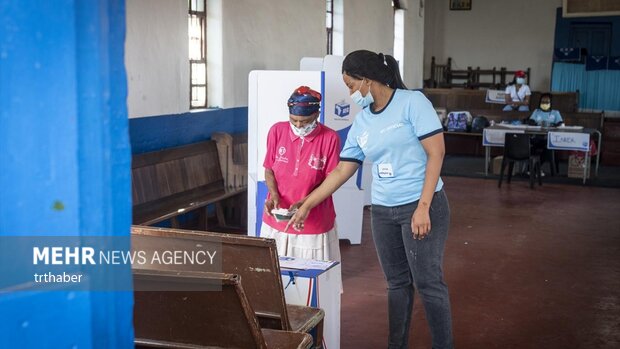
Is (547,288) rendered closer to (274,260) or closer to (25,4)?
(274,260)

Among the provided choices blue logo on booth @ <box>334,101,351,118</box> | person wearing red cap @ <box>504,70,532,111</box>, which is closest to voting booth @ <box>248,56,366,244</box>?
blue logo on booth @ <box>334,101,351,118</box>

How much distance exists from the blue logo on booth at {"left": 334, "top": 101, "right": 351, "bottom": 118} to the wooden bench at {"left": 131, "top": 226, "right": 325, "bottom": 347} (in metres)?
4.02

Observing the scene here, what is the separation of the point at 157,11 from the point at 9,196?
20.0 ft

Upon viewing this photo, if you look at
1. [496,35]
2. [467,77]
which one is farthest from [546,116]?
[496,35]

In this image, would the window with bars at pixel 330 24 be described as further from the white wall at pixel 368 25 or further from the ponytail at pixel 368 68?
the ponytail at pixel 368 68

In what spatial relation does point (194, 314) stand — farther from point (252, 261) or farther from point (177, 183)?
point (177, 183)

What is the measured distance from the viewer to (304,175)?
4258 millimetres

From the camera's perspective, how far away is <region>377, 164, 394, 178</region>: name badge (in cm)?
354

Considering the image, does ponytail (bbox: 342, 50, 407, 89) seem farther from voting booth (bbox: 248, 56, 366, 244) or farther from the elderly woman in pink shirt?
voting booth (bbox: 248, 56, 366, 244)

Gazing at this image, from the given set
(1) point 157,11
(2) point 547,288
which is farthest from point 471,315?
(1) point 157,11

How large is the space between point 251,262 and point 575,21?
15.6m

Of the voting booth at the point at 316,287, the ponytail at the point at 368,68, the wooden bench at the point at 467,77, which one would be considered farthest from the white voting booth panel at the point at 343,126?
the wooden bench at the point at 467,77

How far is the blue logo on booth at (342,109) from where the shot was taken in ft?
22.6

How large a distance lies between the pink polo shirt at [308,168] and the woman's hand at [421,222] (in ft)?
2.77
